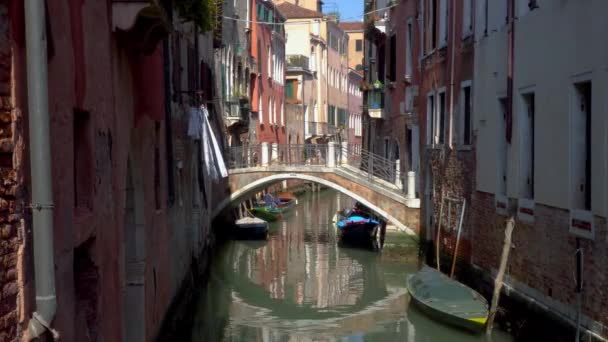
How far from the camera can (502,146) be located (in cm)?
1122

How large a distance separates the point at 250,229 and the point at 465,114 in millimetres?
10106

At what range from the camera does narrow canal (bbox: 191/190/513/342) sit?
11922 mm

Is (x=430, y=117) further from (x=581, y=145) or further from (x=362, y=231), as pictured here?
(x=581, y=145)

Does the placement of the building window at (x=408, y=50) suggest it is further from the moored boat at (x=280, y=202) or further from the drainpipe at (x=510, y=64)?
the moored boat at (x=280, y=202)

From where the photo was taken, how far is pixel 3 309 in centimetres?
336

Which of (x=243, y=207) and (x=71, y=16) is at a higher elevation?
(x=71, y=16)

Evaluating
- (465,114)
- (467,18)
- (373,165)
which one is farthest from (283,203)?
(467,18)

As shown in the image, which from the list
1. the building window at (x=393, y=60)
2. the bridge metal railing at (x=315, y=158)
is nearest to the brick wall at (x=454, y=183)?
the bridge metal railing at (x=315, y=158)

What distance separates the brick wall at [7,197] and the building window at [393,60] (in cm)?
1855

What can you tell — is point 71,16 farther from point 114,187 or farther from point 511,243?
point 511,243

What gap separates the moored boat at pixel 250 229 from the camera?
22172 millimetres

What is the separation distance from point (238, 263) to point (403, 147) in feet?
18.4

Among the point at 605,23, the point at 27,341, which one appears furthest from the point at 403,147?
the point at 27,341

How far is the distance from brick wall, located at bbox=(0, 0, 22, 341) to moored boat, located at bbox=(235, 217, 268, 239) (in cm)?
1859
